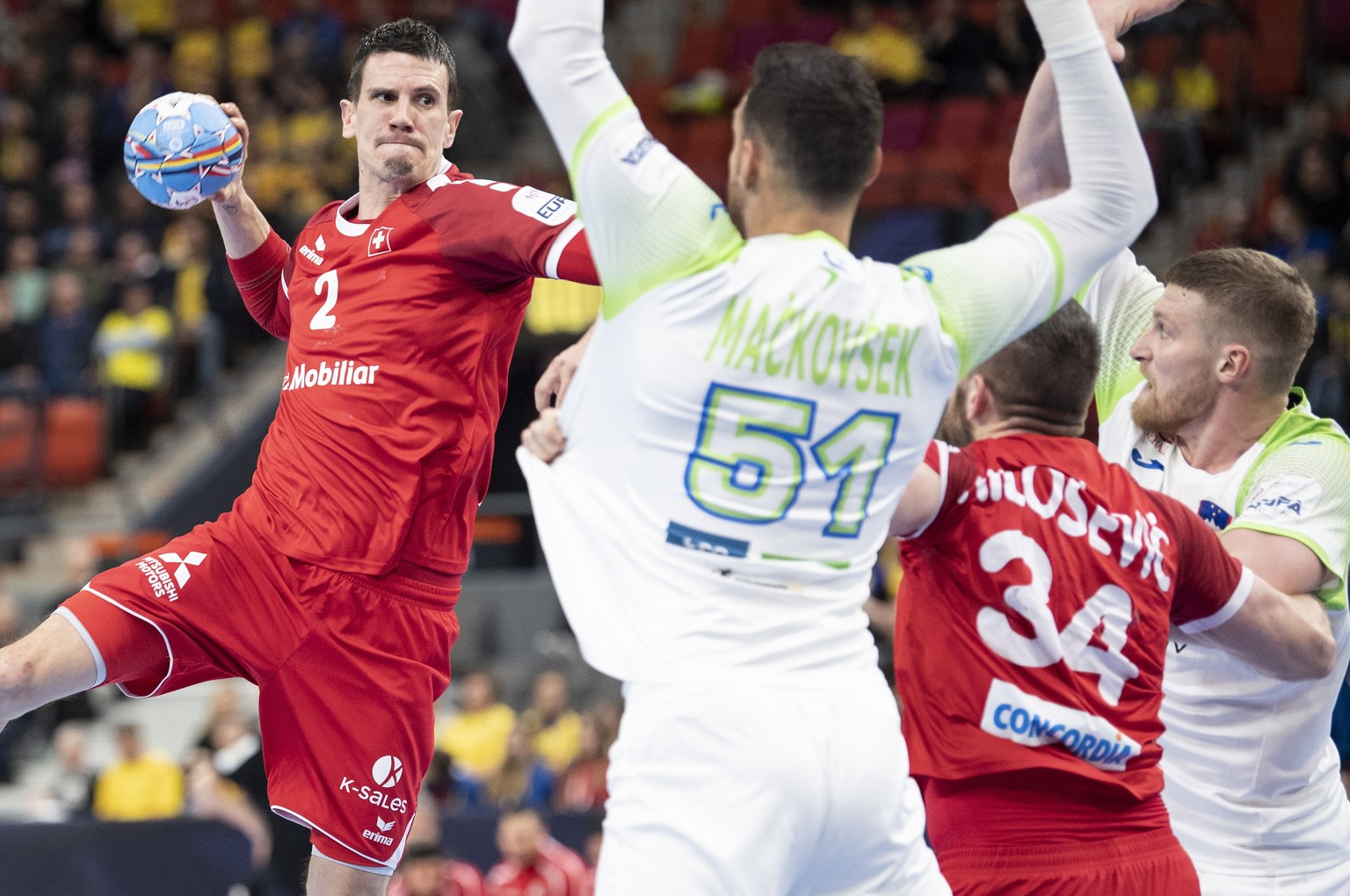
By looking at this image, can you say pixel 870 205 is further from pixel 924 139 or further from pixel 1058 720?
pixel 1058 720

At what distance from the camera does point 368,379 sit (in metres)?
4.78

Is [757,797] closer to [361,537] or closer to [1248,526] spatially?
[1248,526]

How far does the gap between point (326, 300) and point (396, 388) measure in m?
0.40

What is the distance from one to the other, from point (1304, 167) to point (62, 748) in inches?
450

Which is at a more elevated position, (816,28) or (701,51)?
(816,28)

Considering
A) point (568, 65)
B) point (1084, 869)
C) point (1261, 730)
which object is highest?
point (568, 65)

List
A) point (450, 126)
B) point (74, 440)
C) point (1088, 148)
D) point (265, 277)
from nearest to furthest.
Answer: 1. point (1088, 148)
2. point (450, 126)
3. point (265, 277)
4. point (74, 440)

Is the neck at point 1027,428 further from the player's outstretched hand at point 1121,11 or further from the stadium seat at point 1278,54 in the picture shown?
the stadium seat at point 1278,54

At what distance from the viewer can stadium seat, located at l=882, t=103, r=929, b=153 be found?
16875 mm

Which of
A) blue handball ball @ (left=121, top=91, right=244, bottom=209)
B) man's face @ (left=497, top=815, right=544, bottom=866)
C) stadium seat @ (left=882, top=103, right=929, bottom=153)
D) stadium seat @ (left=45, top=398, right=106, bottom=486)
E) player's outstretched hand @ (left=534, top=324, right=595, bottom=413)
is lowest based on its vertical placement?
stadium seat @ (left=45, top=398, right=106, bottom=486)

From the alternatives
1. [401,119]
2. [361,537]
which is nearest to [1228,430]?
[361,537]

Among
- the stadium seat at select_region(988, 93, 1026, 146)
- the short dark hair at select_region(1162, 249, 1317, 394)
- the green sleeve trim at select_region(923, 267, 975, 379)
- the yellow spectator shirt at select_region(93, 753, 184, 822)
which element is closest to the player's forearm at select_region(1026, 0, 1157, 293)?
the green sleeve trim at select_region(923, 267, 975, 379)

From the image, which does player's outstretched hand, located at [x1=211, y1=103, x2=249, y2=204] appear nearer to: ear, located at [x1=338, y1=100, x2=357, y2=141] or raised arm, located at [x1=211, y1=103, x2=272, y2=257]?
raised arm, located at [x1=211, y1=103, x2=272, y2=257]

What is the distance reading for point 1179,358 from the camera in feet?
14.1
